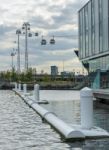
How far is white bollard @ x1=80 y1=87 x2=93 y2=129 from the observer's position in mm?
15008

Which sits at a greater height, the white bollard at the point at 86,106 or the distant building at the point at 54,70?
the distant building at the point at 54,70

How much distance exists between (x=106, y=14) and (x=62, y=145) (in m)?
24.8

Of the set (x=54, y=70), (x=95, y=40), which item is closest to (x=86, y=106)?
(x=95, y=40)

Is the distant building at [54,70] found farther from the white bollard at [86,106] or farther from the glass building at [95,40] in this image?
the white bollard at [86,106]

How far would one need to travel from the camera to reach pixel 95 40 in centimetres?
4147

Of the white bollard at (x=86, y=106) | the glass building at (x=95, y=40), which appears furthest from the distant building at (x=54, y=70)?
the white bollard at (x=86, y=106)

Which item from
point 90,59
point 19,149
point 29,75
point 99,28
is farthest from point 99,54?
point 29,75

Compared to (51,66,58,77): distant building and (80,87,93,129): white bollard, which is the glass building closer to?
(80,87,93,129): white bollard

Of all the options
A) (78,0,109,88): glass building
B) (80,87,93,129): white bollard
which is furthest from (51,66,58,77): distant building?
(80,87,93,129): white bollard

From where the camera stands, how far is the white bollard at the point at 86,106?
15.0 m

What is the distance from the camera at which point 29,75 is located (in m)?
122

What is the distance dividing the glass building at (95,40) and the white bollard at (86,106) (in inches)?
800

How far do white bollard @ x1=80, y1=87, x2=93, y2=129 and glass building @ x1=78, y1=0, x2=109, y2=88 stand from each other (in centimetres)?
2032

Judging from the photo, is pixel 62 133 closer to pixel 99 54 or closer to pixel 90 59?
pixel 99 54
